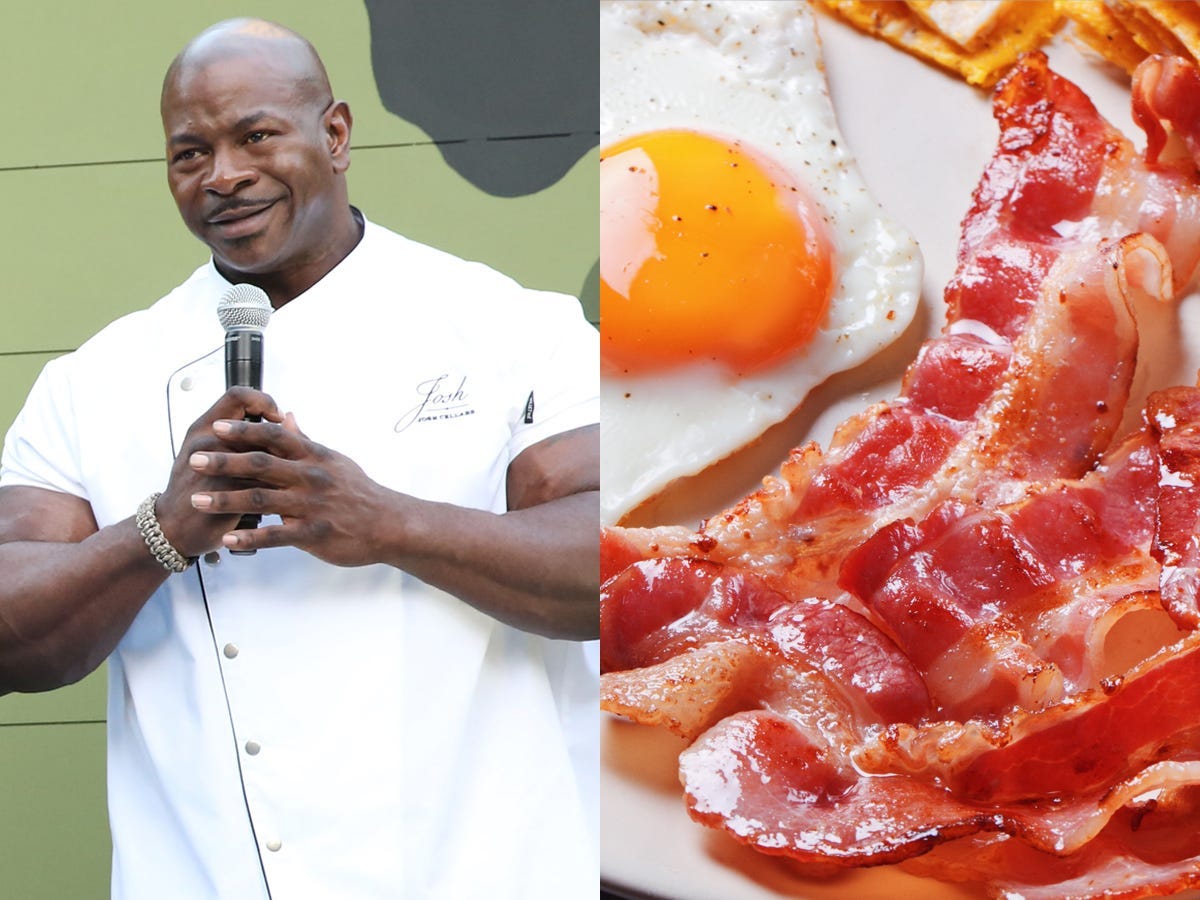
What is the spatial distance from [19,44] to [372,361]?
1.52ft

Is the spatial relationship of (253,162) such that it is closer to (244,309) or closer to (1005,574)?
(244,309)

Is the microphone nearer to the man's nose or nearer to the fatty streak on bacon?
the man's nose

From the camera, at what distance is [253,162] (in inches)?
43.6

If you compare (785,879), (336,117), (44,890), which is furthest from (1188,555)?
(44,890)

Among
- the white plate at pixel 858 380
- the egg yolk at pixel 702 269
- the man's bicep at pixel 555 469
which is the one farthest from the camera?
the egg yolk at pixel 702 269

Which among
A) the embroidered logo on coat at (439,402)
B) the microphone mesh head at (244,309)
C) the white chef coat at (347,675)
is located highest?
the microphone mesh head at (244,309)

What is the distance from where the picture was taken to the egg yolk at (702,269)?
1210 millimetres

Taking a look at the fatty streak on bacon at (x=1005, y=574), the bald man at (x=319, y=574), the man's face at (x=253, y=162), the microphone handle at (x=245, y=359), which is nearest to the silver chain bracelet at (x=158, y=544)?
the bald man at (x=319, y=574)

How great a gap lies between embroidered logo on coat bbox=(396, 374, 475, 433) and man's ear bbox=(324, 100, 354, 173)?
21cm

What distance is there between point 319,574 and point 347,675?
0.28 feet

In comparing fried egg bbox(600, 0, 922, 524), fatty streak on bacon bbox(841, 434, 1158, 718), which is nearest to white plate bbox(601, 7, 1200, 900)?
fried egg bbox(600, 0, 922, 524)

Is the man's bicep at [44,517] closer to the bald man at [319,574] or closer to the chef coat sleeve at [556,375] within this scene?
the bald man at [319,574]

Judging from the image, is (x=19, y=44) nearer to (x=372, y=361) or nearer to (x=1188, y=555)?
(x=372, y=361)

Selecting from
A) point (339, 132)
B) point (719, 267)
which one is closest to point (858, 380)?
point (719, 267)
